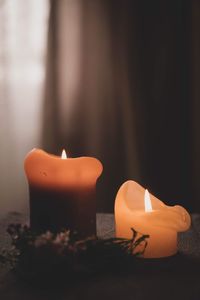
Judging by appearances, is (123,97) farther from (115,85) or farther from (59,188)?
(59,188)

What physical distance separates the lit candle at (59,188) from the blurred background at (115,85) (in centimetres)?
109

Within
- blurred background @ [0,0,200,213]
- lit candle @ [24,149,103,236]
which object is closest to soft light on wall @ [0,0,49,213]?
blurred background @ [0,0,200,213]

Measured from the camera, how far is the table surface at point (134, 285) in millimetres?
612

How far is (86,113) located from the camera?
1.88m

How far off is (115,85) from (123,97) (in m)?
0.05

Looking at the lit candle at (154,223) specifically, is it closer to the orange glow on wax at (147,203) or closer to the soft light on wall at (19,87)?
the orange glow on wax at (147,203)

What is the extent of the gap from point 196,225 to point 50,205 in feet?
1.23

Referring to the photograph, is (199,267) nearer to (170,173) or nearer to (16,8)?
(170,173)

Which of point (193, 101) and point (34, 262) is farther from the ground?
point (193, 101)

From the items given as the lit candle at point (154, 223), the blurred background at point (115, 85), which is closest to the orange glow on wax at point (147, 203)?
the lit candle at point (154, 223)

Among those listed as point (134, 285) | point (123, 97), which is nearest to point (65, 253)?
point (134, 285)

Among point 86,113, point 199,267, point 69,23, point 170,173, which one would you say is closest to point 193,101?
point 170,173

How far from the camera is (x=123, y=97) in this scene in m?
1.86

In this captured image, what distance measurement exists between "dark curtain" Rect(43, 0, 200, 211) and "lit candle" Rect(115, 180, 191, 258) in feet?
3.49
